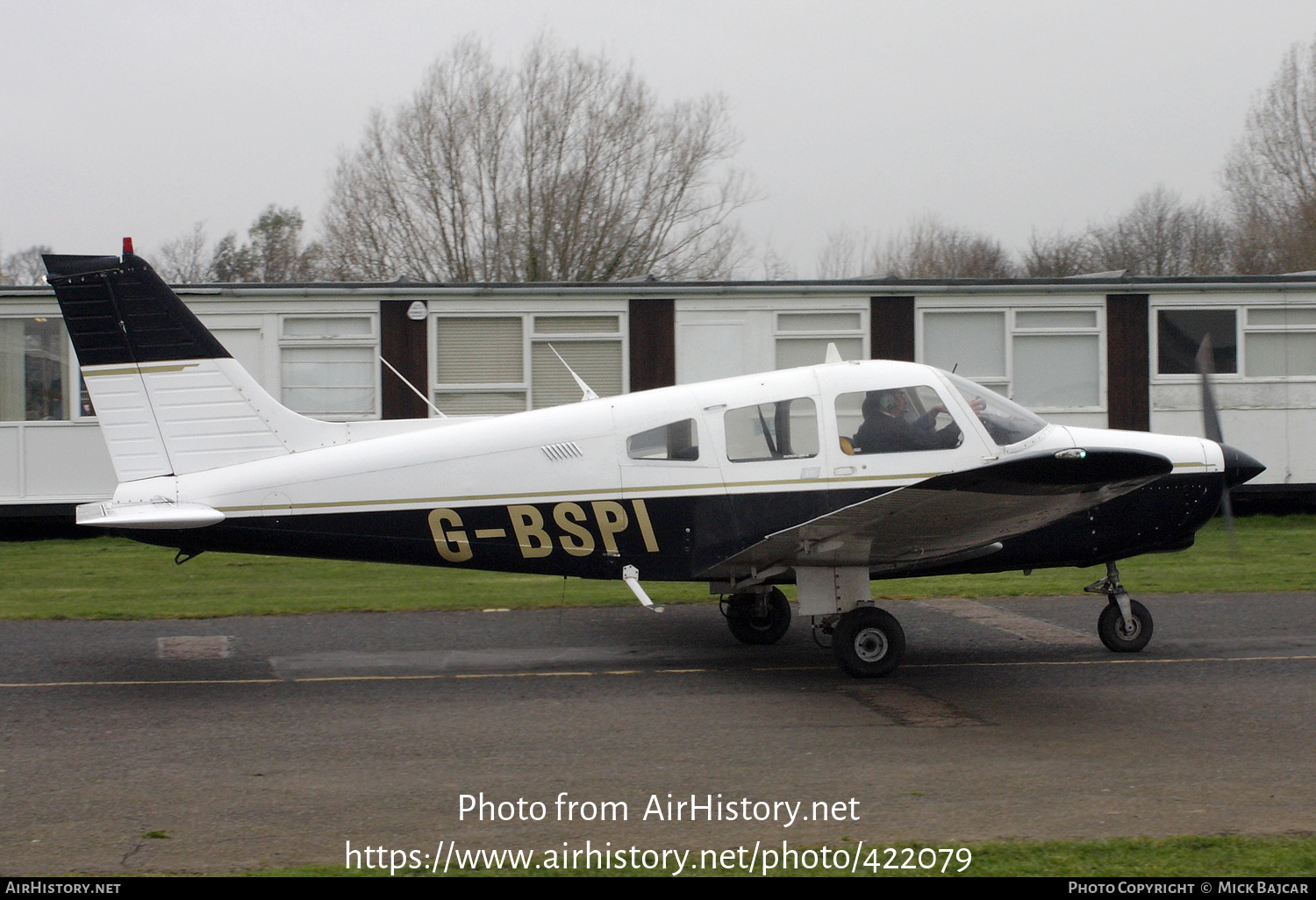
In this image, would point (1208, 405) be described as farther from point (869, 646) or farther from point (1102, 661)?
point (869, 646)

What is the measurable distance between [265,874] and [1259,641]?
26.4 feet

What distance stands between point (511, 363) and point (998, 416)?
8.73m

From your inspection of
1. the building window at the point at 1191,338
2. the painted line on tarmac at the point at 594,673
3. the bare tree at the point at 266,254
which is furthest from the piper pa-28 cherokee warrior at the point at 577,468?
the bare tree at the point at 266,254

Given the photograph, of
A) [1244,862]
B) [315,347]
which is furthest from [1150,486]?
[315,347]

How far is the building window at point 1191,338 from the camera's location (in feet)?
54.5

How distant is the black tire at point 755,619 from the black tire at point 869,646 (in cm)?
146

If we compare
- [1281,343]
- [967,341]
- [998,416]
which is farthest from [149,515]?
[1281,343]

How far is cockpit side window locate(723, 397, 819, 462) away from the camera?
8.30 meters

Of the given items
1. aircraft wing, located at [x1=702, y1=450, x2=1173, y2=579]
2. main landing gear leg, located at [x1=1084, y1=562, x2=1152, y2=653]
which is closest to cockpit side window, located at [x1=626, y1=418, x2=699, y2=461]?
aircraft wing, located at [x1=702, y1=450, x2=1173, y2=579]

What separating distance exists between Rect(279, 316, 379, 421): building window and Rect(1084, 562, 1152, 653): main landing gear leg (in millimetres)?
10147

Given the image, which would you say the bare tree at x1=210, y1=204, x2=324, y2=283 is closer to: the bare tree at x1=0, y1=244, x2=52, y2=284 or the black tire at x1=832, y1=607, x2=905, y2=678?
the bare tree at x1=0, y1=244, x2=52, y2=284

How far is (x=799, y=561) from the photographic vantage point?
8.10 meters

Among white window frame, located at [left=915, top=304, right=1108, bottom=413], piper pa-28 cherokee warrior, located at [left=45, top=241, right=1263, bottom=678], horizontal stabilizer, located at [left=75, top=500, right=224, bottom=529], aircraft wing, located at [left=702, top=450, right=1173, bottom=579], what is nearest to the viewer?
aircraft wing, located at [left=702, top=450, right=1173, bottom=579]
